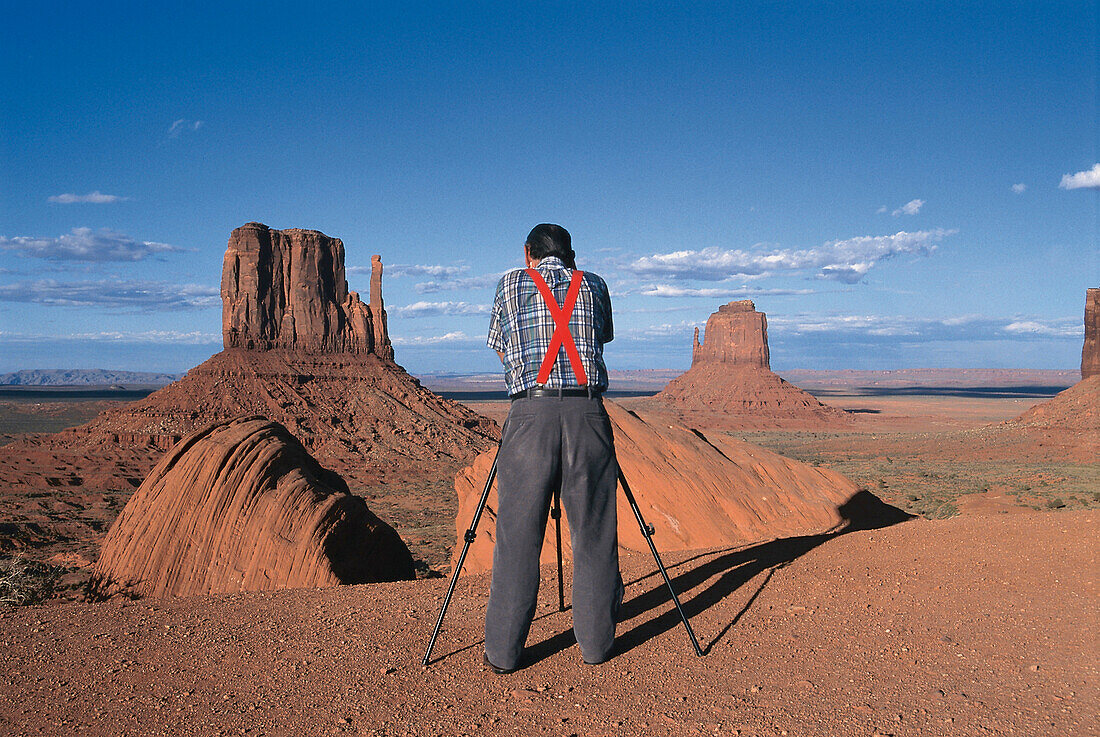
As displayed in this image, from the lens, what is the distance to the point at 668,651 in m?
4.06

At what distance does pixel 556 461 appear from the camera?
3982 millimetres

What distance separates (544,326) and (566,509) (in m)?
1.07

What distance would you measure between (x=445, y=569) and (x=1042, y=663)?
9.05 metres

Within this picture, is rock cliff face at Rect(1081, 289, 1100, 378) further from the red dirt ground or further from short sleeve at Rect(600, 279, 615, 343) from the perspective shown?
short sleeve at Rect(600, 279, 615, 343)

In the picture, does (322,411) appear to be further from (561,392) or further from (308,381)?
(561,392)

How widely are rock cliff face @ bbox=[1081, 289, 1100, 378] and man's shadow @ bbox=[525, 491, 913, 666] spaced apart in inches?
2899

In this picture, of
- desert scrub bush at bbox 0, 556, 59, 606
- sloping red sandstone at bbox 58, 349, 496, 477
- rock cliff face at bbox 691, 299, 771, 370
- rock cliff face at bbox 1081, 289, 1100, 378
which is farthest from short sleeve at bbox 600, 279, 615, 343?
rock cliff face at bbox 691, 299, 771, 370

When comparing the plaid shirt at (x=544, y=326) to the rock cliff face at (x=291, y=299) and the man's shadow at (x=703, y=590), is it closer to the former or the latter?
the man's shadow at (x=703, y=590)

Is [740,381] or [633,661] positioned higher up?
[740,381]

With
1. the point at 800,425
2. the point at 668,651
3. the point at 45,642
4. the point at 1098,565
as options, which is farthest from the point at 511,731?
the point at 800,425

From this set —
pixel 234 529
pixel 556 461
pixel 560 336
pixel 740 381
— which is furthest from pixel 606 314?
pixel 740 381

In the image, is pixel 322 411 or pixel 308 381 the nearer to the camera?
pixel 322 411

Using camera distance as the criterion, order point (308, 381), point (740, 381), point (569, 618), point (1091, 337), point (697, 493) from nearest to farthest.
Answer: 1. point (569, 618)
2. point (697, 493)
3. point (308, 381)
4. point (1091, 337)
5. point (740, 381)

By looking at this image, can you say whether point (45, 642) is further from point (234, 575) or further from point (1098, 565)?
point (1098, 565)
